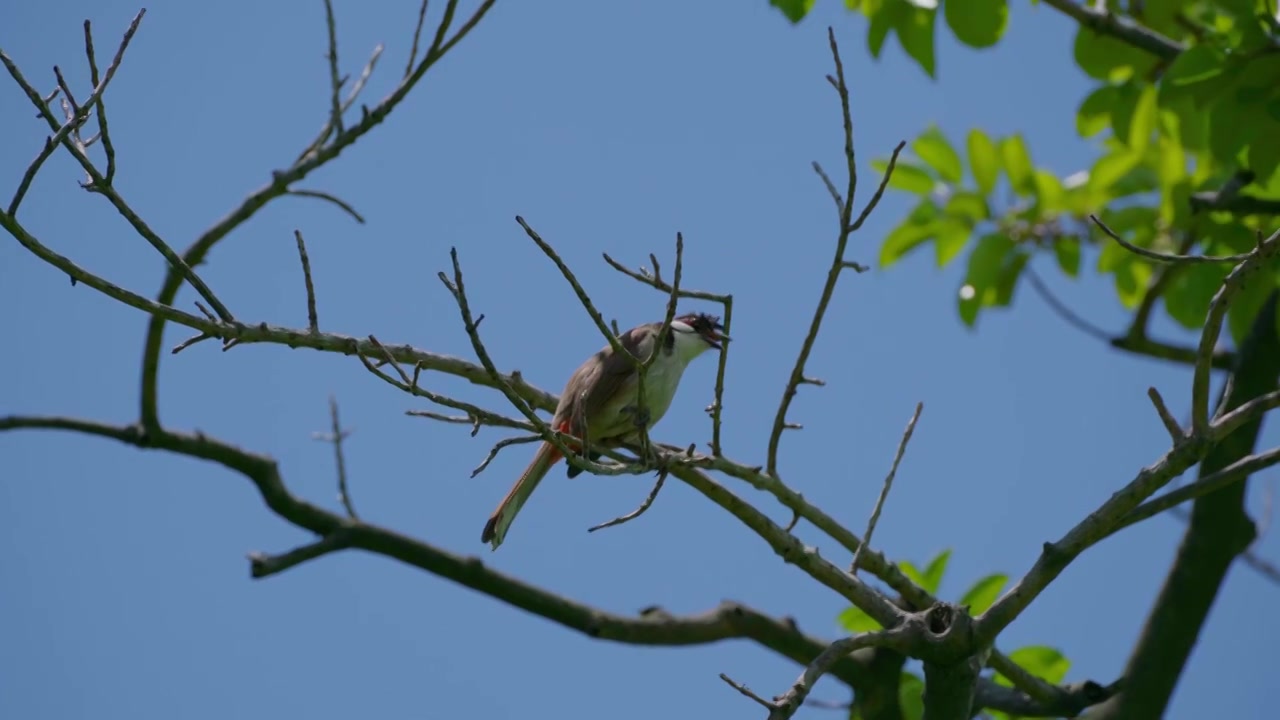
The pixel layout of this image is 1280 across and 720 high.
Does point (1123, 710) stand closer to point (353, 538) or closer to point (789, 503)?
point (789, 503)

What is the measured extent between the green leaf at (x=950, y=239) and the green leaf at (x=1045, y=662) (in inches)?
78.3

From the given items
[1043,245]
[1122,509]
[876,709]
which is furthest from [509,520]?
[1043,245]

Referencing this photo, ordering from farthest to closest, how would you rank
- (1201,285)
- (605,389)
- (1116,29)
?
1. (605,389)
2. (1116,29)
3. (1201,285)

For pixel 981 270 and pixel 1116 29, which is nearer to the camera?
pixel 1116 29

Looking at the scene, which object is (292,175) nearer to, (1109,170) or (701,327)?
(701,327)

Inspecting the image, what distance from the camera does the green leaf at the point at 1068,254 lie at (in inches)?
255

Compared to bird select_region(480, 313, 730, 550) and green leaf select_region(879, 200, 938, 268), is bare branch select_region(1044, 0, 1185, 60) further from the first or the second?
bird select_region(480, 313, 730, 550)

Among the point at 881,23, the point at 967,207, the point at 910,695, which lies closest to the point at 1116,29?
the point at 881,23

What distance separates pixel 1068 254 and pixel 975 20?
7.08 ft

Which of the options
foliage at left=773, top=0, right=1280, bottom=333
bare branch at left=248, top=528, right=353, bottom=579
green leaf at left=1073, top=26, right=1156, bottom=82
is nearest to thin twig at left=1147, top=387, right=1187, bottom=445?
foliage at left=773, top=0, right=1280, bottom=333

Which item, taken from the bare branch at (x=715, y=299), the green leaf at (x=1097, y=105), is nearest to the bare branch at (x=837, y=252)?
the bare branch at (x=715, y=299)

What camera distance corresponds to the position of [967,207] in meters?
6.30

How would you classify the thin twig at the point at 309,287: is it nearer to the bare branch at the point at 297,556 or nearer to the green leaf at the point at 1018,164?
the bare branch at the point at 297,556

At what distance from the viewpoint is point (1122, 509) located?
3.68 m
